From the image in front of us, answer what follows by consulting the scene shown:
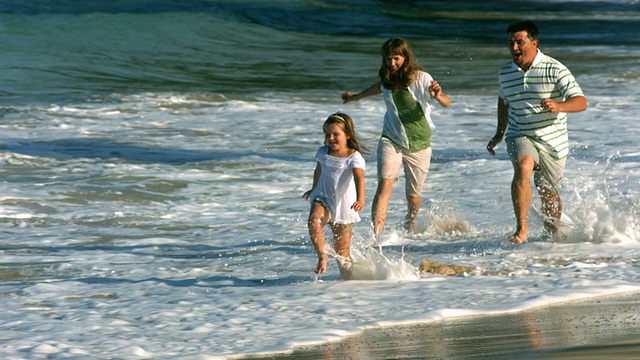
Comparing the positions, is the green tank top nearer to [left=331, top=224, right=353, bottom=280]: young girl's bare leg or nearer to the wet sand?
[left=331, top=224, right=353, bottom=280]: young girl's bare leg

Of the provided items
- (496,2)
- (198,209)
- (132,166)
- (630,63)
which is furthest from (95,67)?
(496,2)

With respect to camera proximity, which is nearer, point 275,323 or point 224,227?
point 275,323

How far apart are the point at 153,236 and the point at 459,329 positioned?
418cm

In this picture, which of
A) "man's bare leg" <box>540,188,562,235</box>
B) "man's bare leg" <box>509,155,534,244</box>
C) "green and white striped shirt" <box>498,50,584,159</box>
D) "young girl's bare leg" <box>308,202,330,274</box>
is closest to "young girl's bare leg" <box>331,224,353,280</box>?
"young girl's bare leg" <box>308,202,330,274</box>

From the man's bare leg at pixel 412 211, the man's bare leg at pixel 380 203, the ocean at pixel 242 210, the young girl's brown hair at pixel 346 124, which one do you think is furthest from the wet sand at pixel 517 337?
the man's bare leg at pixel 412 211

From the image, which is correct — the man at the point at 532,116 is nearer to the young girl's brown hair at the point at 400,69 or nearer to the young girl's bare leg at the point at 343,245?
the young girl's brown hair at the point at 400,69

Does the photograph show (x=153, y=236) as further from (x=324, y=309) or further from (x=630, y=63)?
(x=630, y=63)

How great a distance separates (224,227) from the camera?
10430 millimetres

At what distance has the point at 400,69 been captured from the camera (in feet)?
28.9

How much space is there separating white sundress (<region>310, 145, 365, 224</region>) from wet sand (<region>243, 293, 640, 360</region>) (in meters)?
1.24

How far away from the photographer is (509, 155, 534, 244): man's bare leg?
8.54 meters

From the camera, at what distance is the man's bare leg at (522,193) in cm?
854

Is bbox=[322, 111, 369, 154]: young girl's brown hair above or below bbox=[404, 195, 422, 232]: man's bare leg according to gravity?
above

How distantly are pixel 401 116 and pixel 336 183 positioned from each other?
1.52m
